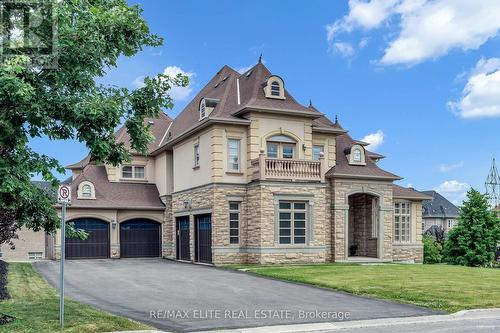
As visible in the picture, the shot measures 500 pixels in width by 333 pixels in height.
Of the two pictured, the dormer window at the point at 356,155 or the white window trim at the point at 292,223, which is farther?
the dormer window at the point at 356,155

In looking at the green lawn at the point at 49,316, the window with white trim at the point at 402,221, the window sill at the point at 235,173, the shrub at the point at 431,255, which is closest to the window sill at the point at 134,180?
the window sill at the point at 235,173

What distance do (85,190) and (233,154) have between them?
461 inches

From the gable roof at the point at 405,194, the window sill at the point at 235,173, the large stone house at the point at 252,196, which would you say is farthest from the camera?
the gable roof at the point at 405,194

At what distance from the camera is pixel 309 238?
92.5ft

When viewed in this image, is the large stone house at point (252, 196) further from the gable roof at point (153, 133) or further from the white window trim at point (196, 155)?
the gable roof at point (153, 133)

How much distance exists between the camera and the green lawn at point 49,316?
420 inches

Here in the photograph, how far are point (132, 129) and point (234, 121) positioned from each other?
16.1m

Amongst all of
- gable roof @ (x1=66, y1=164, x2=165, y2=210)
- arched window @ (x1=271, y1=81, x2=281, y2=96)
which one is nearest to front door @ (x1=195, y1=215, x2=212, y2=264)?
gable roof @ (x1=66, y1=164, x2=165, y2=210)

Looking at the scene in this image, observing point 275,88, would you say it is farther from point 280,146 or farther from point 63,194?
point 63,194

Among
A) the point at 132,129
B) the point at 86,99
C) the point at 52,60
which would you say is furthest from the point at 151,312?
the point at 52,60

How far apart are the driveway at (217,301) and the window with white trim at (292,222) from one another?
5.79 m

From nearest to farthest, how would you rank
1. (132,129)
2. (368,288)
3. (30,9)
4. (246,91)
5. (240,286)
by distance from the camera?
(30,9), (132,129), (368,288), (240,286), (246,91)

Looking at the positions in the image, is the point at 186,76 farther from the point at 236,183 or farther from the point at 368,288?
the point at 236,183

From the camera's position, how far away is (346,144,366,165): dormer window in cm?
3222
